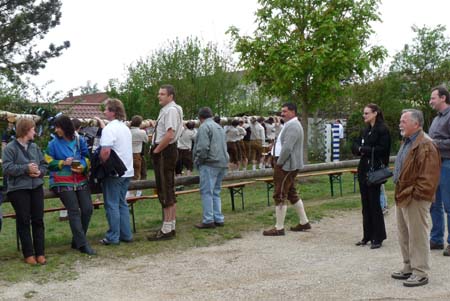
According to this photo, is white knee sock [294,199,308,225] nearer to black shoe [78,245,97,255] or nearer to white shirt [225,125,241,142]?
black shoe [78,245,97,255]

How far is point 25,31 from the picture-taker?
2319 centimetres

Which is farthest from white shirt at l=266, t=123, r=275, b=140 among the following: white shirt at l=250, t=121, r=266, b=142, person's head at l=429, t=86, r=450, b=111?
person's head at l=429, t=86, r=450, b=111

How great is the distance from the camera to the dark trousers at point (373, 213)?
752 cm

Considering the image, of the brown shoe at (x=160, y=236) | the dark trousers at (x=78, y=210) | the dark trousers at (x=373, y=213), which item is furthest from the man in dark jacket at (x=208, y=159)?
the dark trousers at (x=373, y=213)

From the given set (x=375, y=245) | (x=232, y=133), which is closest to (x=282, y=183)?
(x=375, y=245)

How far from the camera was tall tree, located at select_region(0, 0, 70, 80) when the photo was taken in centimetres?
2291

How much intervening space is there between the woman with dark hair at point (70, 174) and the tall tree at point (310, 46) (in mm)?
8805

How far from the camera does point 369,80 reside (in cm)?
2588

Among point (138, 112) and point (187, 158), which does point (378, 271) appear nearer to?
point (187, 158)

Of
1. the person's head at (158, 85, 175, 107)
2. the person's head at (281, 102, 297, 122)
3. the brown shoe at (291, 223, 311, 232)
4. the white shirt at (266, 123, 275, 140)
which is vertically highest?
the person's head at (158, 85, 175, 107)

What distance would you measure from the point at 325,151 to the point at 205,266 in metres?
18.4

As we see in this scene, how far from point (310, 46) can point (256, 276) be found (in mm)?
10149

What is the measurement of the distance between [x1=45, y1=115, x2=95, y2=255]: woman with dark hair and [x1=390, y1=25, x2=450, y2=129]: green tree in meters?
20.6

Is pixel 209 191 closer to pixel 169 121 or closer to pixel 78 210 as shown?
pixel 169 121
